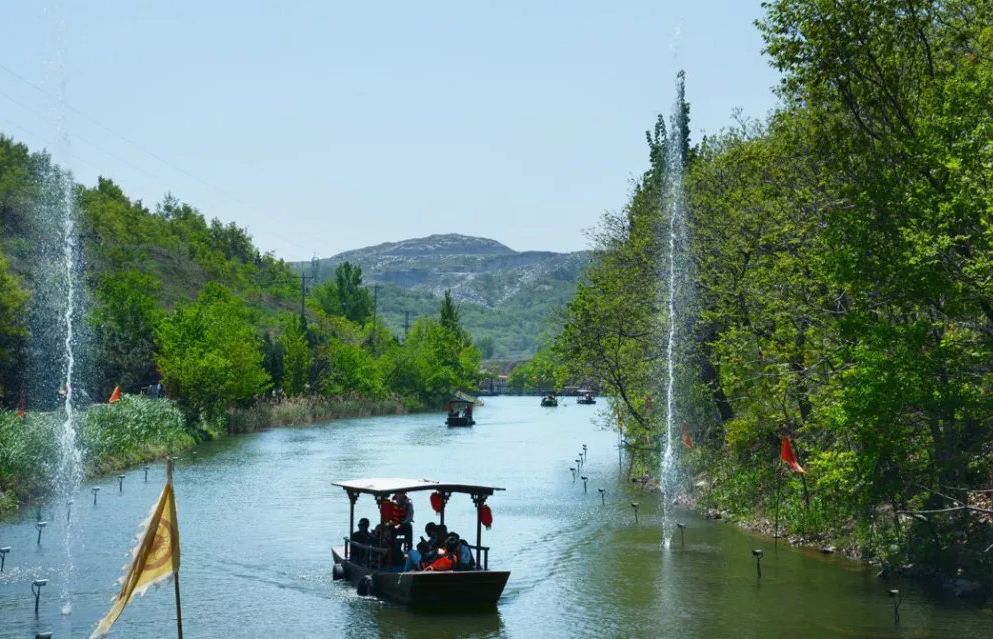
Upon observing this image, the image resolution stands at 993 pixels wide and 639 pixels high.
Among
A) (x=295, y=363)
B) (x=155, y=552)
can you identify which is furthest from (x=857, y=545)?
(x=295, y=363)

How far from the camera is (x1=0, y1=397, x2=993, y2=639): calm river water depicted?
26.2 metres

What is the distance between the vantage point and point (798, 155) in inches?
1243

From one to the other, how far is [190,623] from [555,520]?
2034cm

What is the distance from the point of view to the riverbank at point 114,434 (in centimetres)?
4319

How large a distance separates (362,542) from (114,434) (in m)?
33.4

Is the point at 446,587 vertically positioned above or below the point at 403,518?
below

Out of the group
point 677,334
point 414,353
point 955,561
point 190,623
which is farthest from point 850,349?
point 414,353

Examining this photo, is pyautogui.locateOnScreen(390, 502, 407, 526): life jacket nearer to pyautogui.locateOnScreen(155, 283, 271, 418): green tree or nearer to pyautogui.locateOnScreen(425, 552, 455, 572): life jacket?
pyautogui.locateOnScreen(425, 552, 455, 572): life jacket

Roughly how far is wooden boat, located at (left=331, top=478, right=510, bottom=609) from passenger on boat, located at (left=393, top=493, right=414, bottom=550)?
39 centimetres

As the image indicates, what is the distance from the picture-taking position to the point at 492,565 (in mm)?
34688

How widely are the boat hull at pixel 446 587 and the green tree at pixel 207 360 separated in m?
55.8

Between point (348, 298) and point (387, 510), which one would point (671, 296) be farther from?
point (348, 298)

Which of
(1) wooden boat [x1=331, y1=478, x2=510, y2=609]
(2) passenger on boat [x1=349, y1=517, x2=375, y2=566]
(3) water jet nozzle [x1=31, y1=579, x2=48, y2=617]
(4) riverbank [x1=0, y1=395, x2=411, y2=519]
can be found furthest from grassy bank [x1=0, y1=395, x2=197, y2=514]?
(1) wooden boat [x1=331, y1=478, x2=510, y2=609]

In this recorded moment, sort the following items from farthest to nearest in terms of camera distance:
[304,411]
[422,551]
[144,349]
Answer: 1. [304,411]
2. [144,349]
3. [422,551]
